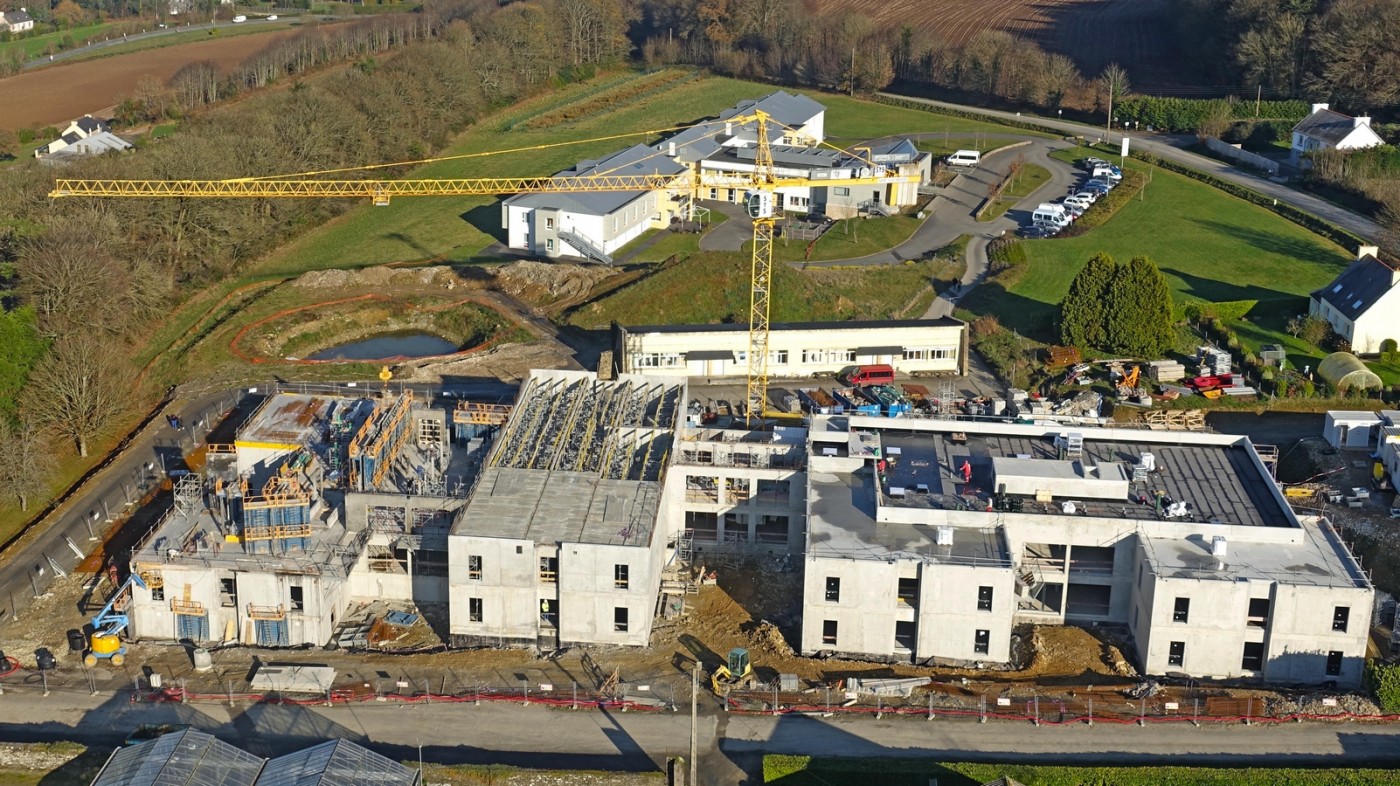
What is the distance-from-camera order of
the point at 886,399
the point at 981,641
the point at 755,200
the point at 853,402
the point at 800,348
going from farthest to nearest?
the point at 755,200
the point at 800,348
the point at 853,402
the point at 886,399
the point at 981,641

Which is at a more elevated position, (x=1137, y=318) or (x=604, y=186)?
(x=604, y=186)

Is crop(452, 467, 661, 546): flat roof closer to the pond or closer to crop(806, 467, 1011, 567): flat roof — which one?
crop(806, 467, 1011, 567): flat roof

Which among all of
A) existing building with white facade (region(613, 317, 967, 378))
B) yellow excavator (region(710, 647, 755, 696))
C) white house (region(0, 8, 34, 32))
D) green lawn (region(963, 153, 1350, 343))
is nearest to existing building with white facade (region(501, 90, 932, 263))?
green lawn (region(963, 153, 1350, 343))

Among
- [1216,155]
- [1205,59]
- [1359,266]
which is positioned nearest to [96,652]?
[1359,266]

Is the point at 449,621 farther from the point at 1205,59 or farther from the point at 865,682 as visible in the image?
the point at 1205,59

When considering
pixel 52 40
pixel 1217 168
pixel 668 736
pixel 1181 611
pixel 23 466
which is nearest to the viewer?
pixel 668 736

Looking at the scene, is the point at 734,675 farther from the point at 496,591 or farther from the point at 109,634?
the point at 109,634

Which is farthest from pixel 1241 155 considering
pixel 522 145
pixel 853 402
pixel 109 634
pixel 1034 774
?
pixel 109 634
